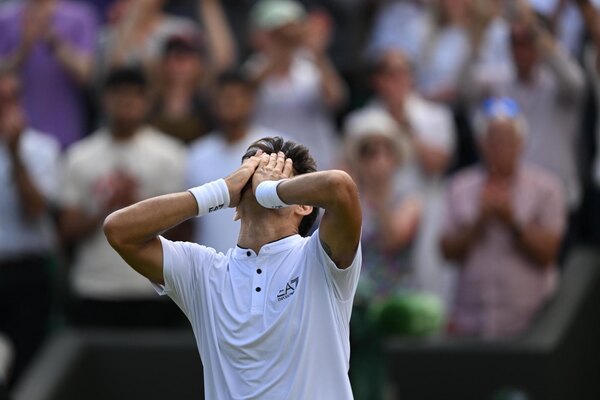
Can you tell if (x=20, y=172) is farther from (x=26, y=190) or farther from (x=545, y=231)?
(x=545, y=231)

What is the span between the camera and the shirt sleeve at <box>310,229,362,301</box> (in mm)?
4824

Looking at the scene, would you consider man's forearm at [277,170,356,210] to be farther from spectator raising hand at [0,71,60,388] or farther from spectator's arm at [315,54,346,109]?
spectator's arm at [315,54,346,109]

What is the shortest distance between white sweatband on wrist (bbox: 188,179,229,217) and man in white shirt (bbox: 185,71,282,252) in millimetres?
4190

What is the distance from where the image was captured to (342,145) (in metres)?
9.86

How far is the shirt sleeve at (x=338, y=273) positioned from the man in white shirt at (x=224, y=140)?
4.31 metres

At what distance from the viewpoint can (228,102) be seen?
9570 mm

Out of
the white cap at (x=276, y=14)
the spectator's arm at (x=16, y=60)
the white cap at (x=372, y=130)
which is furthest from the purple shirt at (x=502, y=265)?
the spectator's arm at (x=16, y=60)

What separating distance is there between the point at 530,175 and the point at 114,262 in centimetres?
293

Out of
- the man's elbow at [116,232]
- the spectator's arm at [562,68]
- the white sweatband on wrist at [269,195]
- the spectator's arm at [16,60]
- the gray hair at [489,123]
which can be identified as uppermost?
the spectator's arm at [16,60]

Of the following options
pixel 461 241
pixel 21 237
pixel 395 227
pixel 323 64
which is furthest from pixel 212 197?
pixel 323 64

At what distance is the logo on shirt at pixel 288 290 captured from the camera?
4883 mm

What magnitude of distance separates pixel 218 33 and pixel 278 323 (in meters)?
6.29

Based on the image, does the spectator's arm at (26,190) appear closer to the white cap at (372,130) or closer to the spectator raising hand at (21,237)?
the spectator raising hand at (21,237)

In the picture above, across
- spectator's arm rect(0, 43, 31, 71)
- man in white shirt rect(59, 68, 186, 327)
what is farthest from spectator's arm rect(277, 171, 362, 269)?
spectator's arm rect(0, 43, 31, 71)
